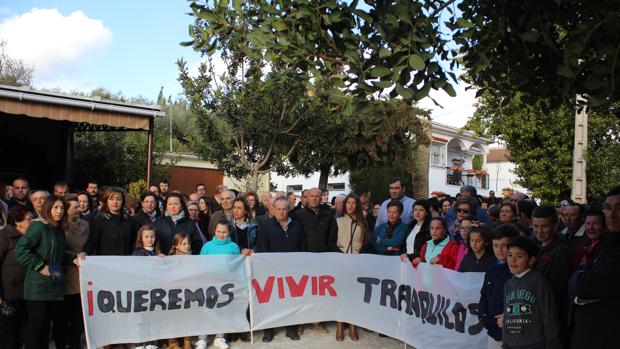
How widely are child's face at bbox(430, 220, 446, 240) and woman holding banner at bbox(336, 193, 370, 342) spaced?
125 centimetres

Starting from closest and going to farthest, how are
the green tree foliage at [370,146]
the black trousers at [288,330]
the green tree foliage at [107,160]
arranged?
the black trousers at [288,330] < the green tree foliage at [370,146] < the green tree foliage at [107,160]

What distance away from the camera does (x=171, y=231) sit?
23.1 ft

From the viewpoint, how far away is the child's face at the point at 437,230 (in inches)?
250

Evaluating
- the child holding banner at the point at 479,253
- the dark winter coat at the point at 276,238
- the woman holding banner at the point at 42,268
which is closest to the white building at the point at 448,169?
the dark winter coat at the point at 276,238

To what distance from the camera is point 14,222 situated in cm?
552

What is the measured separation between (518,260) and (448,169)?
39964 mm

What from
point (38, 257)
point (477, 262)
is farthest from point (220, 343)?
point (477, 262)

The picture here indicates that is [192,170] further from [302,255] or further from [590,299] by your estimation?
[590,299]

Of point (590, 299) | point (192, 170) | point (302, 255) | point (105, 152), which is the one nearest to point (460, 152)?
point (192, 170)

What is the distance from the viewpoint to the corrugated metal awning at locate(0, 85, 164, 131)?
10.4 metres

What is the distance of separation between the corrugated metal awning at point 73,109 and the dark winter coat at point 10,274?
5.95 m

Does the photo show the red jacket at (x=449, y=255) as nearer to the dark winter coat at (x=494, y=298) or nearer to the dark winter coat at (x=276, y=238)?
the dark winter coat at (x=494, y=298)

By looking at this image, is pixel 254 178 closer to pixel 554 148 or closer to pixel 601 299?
pixel 554 148

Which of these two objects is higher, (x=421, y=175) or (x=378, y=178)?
(x=421, y=175)
